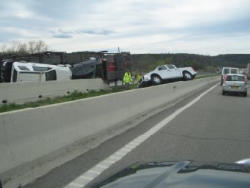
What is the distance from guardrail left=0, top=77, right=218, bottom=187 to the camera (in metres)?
5.81

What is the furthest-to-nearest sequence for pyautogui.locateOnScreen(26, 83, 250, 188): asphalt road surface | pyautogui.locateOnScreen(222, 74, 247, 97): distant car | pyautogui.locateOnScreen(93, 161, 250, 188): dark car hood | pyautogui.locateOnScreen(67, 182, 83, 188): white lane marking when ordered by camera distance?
pyautogui.locateOnScreen(222, 74, 247, 97): distant car → pyautogui.locateOnScreen(26, 83, 250, 188): asphalt road surface → pyautogui.locateOnScreen(67, 182, 83, 188): white lane marking → pyautogui.locateOnScreen(93, 161, 250, 188): dark car hood

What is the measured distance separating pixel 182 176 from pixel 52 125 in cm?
461

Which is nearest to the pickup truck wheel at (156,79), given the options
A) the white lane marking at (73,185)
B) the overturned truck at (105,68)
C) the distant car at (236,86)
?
the overturned truck at (105,68)

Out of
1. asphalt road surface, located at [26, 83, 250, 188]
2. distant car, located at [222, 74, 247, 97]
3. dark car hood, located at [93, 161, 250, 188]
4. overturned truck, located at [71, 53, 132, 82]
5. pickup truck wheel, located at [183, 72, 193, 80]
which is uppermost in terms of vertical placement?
overturned truck, located at [71, 53, 132, 82]

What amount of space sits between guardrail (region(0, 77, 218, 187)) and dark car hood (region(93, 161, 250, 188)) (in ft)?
9.98

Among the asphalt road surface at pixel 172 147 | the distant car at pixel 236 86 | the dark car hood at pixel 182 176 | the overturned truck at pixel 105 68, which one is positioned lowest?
the asphalt road surface at pixel 172 147

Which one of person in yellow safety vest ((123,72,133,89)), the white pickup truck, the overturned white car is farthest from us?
the white pickup truck

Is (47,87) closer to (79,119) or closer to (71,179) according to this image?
(79,119)

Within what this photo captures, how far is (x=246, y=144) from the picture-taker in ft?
27.3

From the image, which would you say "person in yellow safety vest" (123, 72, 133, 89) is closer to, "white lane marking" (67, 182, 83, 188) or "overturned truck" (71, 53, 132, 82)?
"overturned truck" (71, 53, 132, 82)

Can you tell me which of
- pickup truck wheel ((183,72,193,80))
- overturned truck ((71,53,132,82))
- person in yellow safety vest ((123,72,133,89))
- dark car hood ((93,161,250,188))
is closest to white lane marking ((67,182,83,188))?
dark car hood ((93,161,250,188))

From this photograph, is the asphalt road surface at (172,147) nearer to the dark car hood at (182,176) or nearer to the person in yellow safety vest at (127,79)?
the dark car hood at (182,176)

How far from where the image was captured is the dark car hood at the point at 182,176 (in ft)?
8.53

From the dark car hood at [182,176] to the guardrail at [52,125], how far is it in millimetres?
3043
